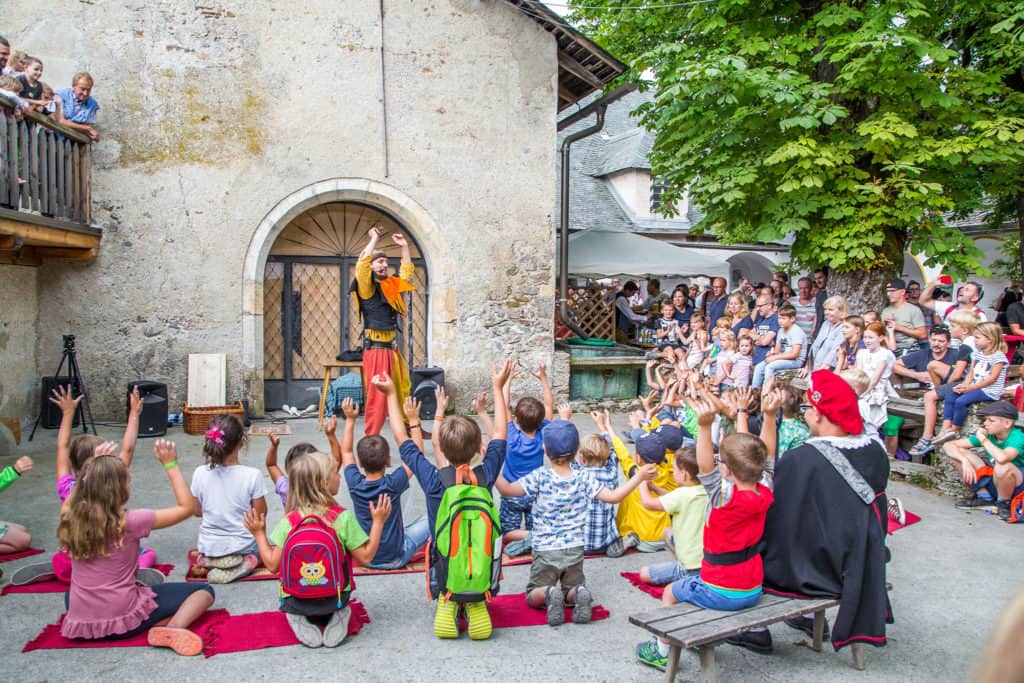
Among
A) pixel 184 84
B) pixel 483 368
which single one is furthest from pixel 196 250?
pixel 483 368

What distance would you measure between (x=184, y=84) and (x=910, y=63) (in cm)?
874

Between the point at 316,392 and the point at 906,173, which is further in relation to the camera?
the point at 316,392

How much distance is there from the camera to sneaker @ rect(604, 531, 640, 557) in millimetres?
5512

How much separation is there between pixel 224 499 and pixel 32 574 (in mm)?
1181

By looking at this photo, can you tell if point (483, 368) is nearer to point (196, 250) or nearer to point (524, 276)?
point (524, 276)

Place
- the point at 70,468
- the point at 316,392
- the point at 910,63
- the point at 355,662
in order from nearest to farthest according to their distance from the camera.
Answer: the point at 355,662 → the point at 70,468 → the point at 910,63 → the point at 316,392

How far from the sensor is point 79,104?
9180 millimetres

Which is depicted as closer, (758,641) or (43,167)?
(758,641)

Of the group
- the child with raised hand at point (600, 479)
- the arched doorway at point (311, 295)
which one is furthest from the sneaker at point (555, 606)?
the arched doorway at point (311, 295)

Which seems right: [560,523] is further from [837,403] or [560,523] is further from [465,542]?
[837,403]

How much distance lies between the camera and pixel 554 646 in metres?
4.08

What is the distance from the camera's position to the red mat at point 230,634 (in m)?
3.90

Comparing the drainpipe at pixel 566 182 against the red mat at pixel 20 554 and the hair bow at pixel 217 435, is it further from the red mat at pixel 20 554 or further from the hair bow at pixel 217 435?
the red mat at pixel 20 554

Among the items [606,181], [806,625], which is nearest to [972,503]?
[806,625]
